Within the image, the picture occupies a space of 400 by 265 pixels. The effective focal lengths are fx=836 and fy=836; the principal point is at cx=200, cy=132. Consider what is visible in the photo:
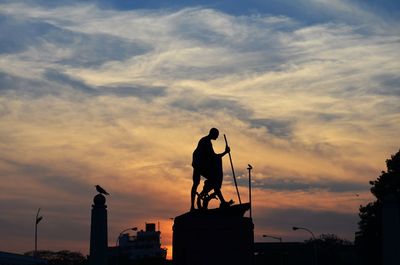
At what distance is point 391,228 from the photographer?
105 feet

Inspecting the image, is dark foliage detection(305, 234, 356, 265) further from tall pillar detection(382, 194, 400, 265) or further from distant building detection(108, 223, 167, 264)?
tall pillar detection(382, 194, 400, 265)

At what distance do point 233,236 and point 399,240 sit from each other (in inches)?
332

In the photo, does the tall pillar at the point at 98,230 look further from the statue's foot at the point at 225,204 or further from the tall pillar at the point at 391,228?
the tall pillar at the point at 391,228

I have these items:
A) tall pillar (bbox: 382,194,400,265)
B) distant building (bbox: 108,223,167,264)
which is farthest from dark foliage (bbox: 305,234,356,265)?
tall pillar (bbox: 382,194,400,265)

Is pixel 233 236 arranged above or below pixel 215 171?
below

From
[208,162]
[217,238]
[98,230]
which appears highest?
[208,162]

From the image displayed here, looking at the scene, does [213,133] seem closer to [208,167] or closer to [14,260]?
[208,167]

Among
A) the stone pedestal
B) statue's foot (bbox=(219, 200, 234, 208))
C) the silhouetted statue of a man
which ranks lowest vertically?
the stone pedestal

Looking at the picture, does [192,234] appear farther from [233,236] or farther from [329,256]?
[329,256]

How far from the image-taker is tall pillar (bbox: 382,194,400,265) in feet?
105

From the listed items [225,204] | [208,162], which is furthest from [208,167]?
[225,204]

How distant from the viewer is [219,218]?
2697 centimetres

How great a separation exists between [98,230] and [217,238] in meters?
6.59

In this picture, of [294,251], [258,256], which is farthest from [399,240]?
[294,251]
